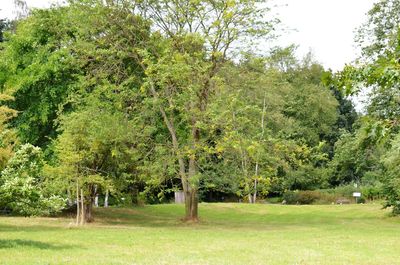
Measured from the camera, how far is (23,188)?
49.4 feet

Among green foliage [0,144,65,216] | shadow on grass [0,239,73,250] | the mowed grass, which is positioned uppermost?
green foliage [0,144,65,216]

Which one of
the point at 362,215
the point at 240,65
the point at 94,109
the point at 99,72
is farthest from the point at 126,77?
the point at 362,215

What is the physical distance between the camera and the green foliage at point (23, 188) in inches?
593

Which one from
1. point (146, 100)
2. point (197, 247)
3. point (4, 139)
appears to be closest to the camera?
point (4, 139)

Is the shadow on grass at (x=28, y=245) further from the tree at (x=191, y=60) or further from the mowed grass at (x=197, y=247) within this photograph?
the tree at (x=191, y=60)

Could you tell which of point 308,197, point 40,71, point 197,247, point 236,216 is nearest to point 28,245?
point 197,247

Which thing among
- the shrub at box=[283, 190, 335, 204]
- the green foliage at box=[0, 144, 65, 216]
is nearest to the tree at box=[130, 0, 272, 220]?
the green foliage at box=[0, 144, 65, 216]

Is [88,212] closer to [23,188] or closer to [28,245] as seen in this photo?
[28,245]

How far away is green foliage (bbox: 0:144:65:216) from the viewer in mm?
15062

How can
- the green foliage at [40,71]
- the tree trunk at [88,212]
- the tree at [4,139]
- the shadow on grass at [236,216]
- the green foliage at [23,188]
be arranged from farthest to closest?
the shadow on grass at [236,216]
the green foliage at [40,71]
the tree trunk at [88,212]
the green foliage at [23,188]
the tree at [4,139]

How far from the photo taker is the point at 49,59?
1103 inches

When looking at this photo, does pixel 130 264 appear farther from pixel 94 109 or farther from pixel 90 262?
pixel 94 109

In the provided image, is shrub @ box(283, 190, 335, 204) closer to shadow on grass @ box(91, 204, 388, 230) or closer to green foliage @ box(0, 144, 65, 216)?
shadow on grass @ box(91, 204, 388, 230)

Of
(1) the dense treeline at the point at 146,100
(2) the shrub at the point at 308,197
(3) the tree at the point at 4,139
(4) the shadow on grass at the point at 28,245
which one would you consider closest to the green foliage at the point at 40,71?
(1) the dense treeline at the point at 146,100
